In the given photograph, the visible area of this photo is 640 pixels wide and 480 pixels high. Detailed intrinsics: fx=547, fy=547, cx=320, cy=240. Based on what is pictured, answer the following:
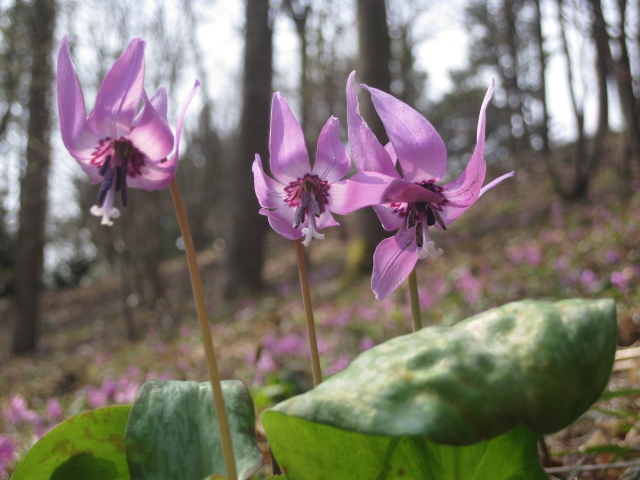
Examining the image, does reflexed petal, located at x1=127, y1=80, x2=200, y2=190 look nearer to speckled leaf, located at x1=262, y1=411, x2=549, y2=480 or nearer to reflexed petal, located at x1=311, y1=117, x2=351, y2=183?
reflexed petal, located at x1=311, y1=117, x2=351, y2=183

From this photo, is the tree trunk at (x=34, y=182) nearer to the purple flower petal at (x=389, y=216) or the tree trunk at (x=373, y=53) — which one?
the tree trunk at (x=373, y=53)

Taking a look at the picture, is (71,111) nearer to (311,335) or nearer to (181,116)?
(181,116)

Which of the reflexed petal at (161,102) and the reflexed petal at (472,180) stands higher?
the reflexed petal at (161,102)

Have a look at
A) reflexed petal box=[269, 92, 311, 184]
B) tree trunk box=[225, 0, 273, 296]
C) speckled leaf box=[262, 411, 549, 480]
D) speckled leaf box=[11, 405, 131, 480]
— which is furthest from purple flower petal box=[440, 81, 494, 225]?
tree trunk box=[225, 0, 273, 296]

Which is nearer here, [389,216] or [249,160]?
[389,216]

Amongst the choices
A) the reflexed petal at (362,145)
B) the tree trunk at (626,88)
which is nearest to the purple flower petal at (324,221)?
the reflexed petal at (362,145)

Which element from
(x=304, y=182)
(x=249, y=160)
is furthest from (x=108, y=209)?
(x=249, y=160)
